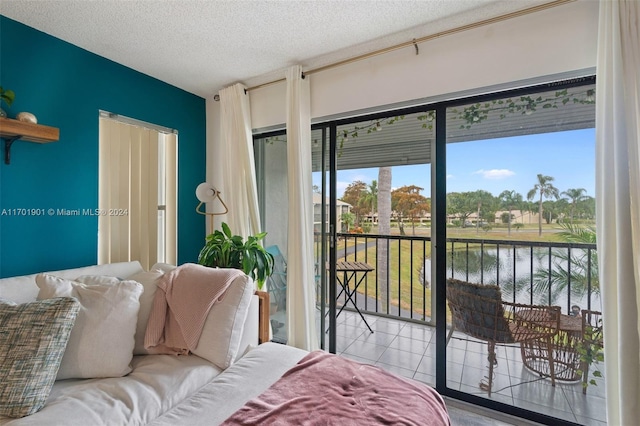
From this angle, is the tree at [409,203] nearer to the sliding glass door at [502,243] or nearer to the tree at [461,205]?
the sliding glass door at [502,243]

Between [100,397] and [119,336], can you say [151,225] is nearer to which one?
[119,336]

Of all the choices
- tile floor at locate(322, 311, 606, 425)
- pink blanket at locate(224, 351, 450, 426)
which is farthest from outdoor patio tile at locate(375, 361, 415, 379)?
pink blanket at locate(224, 351, 450, 426)

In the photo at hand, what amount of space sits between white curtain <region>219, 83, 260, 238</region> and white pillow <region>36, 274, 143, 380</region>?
1252mm

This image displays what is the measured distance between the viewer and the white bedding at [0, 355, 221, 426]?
1.10 metres

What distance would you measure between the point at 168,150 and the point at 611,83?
3.32 m

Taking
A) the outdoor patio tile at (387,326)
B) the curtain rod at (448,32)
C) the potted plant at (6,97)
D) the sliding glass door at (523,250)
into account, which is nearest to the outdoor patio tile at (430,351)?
the outdoor patio tile at (387,326)

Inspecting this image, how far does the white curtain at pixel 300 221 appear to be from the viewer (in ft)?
8.01

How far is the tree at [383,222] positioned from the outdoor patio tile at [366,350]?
0.88m

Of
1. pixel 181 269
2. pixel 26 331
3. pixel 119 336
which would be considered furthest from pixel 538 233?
pixel 26 331

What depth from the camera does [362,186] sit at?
3.10 metres

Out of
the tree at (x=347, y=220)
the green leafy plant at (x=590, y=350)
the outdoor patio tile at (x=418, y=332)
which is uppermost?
the tree at (x=347, y=220)

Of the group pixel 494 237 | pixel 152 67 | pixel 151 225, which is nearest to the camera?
pixel 494 237

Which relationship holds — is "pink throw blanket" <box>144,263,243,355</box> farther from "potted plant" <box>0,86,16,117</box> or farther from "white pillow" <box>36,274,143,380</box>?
"potted plant" <box>0,86,16,117</box>

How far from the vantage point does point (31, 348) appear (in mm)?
1228
